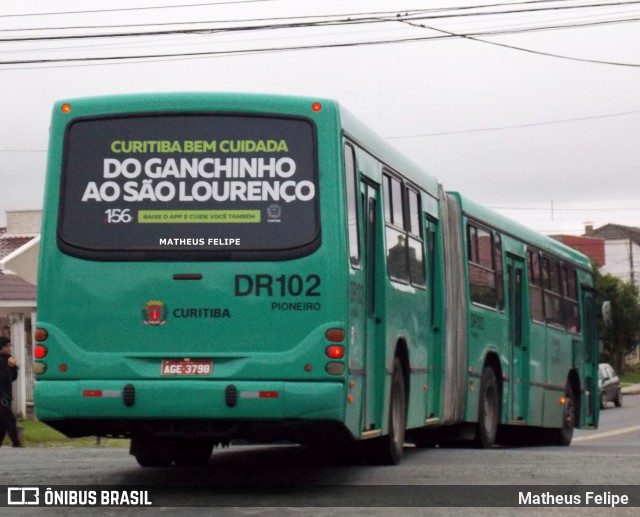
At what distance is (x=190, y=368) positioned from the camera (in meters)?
11.1

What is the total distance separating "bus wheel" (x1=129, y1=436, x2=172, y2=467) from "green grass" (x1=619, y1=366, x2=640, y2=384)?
2361 inches

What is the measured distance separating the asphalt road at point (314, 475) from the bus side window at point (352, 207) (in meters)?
1.88

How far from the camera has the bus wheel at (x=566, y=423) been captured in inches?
933

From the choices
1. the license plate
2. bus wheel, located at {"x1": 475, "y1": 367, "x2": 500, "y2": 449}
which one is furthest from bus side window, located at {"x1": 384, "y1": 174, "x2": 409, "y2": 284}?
bus wheel, located at {"x1": 475, "y1": 367, "x2": 500, "y2": 449}

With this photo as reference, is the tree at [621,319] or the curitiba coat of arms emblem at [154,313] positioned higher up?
the tree at [621,319]

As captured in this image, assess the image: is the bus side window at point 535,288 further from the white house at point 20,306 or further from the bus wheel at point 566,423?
the white house at point 20,306

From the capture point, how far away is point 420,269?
14992 millimetres

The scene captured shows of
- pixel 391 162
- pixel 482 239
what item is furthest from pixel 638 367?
pixel 391 162

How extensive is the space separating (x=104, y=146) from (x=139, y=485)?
111 inches

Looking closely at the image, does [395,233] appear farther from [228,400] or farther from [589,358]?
[589,358]

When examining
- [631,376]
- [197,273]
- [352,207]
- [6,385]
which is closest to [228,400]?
[197,273]

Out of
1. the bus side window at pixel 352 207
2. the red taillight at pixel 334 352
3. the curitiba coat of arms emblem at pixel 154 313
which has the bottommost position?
the red taillight at pixel 334 352

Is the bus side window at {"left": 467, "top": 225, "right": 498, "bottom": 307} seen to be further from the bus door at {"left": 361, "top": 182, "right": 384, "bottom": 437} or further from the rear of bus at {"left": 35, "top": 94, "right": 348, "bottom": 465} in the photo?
the rear of bus at {"left": 35, "top": 94, "right": 348, "bottom": 465}

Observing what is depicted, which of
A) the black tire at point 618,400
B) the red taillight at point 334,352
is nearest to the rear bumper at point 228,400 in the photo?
the red taillight at point 334,352
